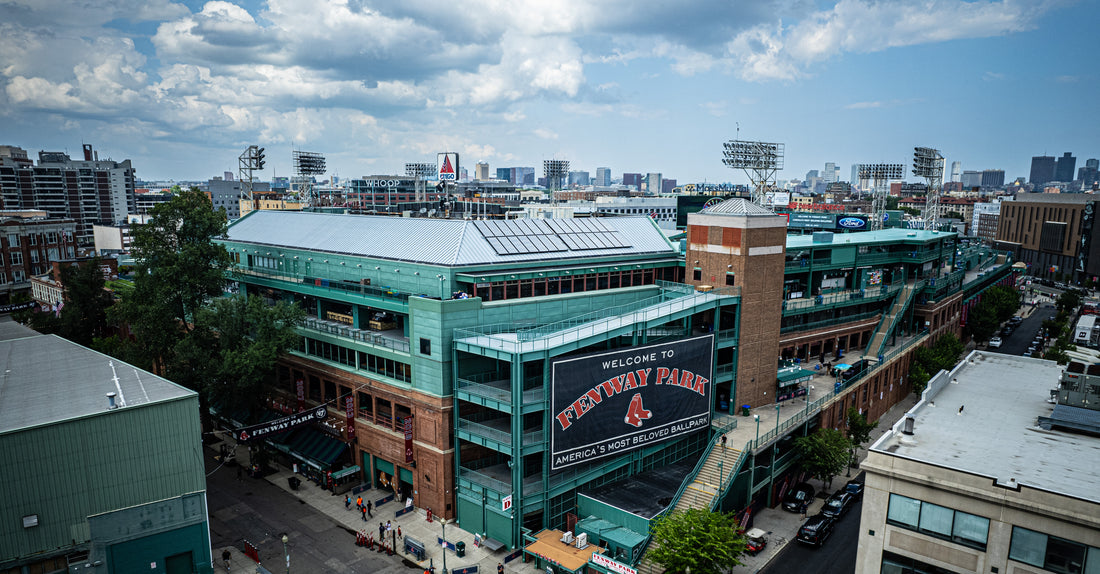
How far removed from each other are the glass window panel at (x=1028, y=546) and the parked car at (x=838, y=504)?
69.1 feet

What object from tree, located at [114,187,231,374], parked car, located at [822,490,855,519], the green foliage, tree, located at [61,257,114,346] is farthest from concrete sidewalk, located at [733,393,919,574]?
tree, located at [61,257,114,346]

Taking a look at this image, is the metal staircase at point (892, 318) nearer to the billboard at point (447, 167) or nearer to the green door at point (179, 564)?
the billboard at point (447, 167)

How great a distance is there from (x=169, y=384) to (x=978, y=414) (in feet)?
163

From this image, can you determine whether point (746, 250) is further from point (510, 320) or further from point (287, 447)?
point (287, 447)

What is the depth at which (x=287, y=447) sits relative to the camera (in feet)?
183

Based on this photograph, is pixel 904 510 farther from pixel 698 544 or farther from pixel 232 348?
pixel 232 348

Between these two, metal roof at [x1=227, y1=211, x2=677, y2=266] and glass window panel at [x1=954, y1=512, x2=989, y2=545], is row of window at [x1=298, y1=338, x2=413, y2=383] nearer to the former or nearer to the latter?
metal roof at [x1=227, y1=211, x2=677, y2=266]

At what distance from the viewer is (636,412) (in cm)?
4656

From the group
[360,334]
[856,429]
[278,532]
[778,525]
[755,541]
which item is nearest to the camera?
[755,541]

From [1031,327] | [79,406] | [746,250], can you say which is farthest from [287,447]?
[1031,327]

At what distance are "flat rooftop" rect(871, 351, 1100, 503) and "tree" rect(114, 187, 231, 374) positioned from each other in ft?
171

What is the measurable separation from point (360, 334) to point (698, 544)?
31.6 m

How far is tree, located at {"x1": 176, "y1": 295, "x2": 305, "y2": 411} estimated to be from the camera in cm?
4766

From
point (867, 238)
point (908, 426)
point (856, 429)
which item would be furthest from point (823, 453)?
point (867, 238)
